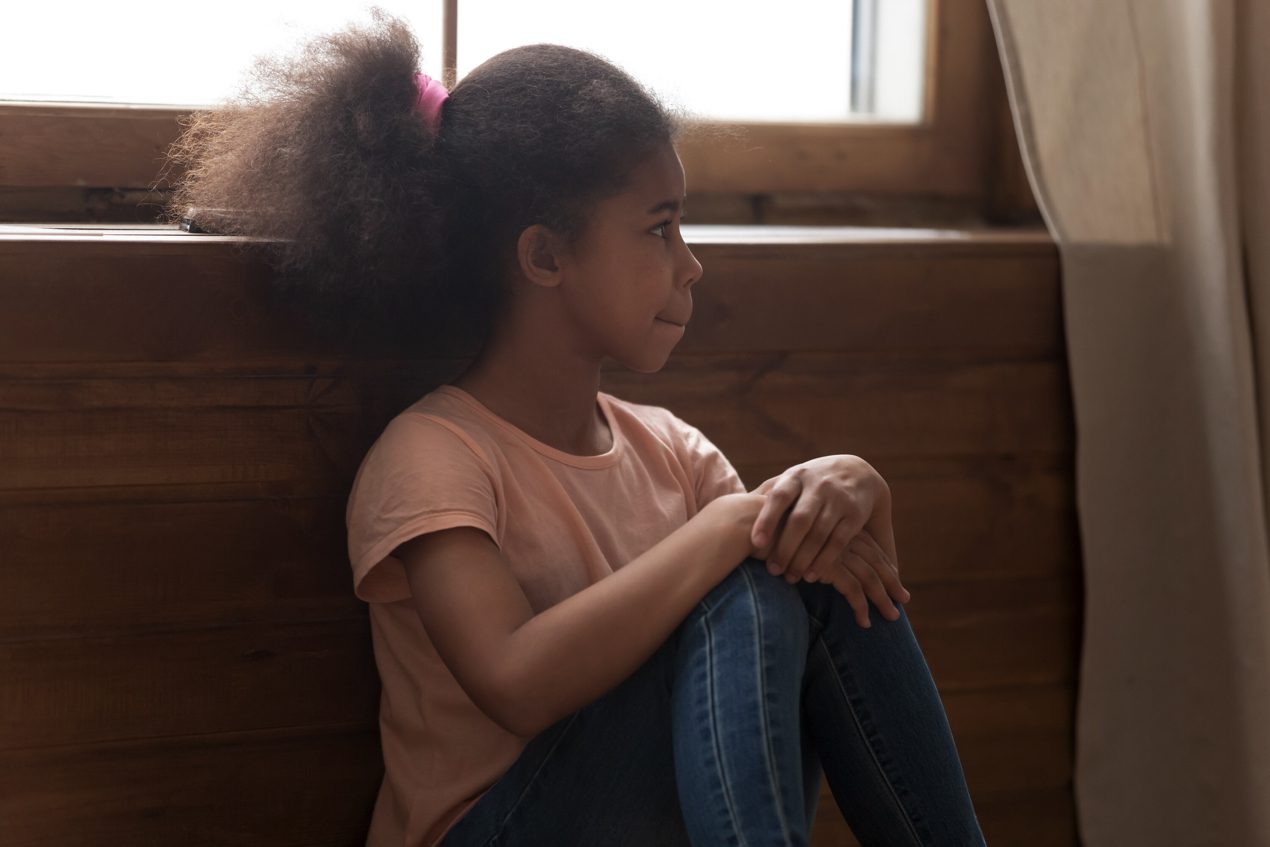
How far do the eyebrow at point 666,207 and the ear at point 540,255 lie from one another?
8cm

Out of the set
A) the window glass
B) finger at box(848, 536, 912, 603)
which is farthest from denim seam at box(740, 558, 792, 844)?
the window glass

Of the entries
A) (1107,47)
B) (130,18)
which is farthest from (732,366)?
(130,18)

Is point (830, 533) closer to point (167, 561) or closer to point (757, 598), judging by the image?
point (757, 598)

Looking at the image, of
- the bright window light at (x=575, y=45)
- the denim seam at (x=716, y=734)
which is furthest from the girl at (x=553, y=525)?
the bright window light at (x=575, y=45)

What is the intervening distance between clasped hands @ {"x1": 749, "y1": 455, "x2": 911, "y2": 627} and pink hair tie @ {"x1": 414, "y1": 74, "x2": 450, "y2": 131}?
387 millimetres

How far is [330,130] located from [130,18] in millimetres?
464

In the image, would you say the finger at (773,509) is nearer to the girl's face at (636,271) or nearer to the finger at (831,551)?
the finger at (831,551)

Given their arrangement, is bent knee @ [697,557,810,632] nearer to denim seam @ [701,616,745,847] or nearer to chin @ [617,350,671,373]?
denim seam @ [701,616,745,847]

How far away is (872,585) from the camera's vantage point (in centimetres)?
100

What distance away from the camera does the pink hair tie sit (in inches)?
41.3

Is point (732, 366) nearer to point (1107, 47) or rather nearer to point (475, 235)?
point (475, 235)

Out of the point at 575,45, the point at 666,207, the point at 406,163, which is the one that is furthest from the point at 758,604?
the point at 575,45

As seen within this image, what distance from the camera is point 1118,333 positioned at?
52.7 inches

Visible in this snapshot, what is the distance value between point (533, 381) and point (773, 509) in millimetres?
236
